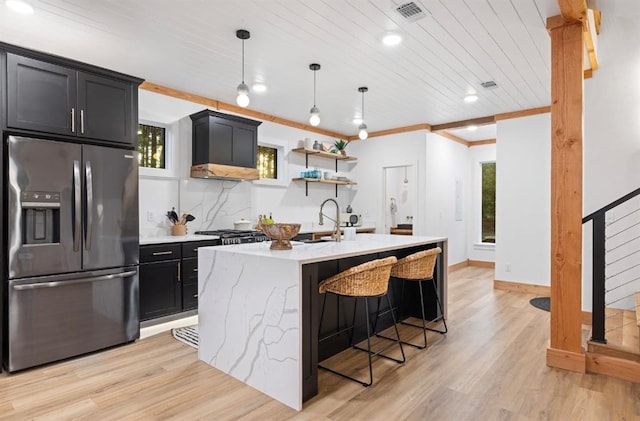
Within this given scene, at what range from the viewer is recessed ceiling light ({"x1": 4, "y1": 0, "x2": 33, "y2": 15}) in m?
2.66

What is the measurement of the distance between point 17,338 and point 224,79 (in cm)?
307

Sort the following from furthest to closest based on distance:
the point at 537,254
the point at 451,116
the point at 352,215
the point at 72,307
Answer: the point at 352,215
the point at 451,116
the point at 537,254
the point at 72,307

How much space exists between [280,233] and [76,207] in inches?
68.5

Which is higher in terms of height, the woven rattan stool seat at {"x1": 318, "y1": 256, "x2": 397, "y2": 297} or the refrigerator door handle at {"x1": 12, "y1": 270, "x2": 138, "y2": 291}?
the woven rattan stool seat at {"x1": 318, "y1": 256, "x2": 397, "y2": 297}

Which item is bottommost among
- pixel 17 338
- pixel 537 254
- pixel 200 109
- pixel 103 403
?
pixel 103 403

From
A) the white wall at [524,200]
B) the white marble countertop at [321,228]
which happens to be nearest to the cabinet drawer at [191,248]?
the white marble countertop at [321,228]

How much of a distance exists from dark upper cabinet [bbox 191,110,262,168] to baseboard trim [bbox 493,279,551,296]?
408cm

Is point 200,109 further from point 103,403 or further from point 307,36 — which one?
point 103,403

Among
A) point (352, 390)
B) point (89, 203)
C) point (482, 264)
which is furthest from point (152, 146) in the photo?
point (482, 264)

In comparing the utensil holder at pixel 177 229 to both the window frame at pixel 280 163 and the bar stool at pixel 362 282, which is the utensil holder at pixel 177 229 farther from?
the bar stool at pixel 362 282

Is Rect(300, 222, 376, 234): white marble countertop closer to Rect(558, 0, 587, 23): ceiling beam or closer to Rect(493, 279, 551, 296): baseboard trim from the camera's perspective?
Rect(493, 279, 551, 296): baseboard trim

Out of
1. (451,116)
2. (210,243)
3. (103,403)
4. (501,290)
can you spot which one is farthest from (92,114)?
(501,290)

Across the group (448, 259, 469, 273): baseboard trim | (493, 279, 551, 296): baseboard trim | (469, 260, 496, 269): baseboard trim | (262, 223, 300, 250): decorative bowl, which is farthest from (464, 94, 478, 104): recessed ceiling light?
(469, 260, 496, 269): baseboard trim

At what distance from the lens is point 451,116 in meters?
5.97
